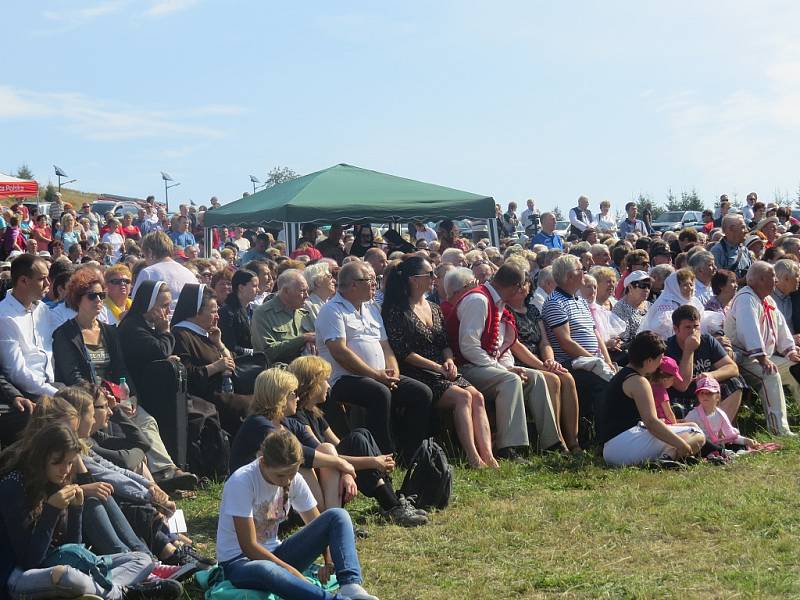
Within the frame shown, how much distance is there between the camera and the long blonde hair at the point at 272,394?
576 cm

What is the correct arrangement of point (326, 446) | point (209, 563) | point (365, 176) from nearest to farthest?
point (209, 563)
point (326, 446)
point (365, 176)

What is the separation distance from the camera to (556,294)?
9.05 metres

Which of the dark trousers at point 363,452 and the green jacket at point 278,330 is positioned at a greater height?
the green jacket at point 278,330

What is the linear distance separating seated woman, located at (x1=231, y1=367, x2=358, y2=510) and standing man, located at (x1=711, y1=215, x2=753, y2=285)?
26.0 feet

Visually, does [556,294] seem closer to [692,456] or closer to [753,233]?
[692,456]

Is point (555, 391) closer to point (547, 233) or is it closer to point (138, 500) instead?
point (138, 500)

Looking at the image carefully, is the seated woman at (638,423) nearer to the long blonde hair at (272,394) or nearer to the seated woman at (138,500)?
the long blonde hair at (272,394)

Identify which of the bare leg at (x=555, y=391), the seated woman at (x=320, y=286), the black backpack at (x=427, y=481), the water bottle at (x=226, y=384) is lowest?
the black backpack at (x=427, y=481)

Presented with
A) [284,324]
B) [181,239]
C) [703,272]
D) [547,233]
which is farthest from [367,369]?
[181,239]

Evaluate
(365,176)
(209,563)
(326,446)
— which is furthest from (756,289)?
(365,176)

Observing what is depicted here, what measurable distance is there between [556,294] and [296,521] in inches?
141

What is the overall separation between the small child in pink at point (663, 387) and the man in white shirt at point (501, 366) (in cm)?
85

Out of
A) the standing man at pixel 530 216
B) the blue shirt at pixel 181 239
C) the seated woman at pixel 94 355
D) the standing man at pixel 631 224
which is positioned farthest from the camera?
the standing man at pixel 530 216

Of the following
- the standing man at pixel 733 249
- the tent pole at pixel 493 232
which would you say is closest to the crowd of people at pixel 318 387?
the standing man at pixel 733 249
